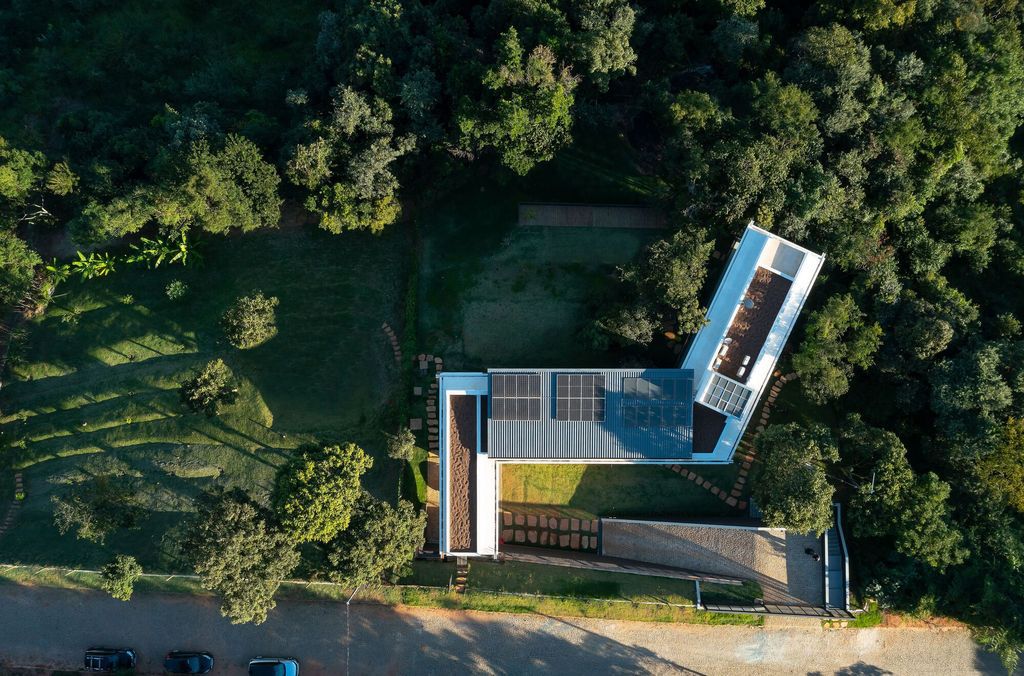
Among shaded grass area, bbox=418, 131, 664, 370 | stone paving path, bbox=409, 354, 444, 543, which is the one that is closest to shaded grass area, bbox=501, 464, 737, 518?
stone paving path, bbox=409, 354, 444, 543

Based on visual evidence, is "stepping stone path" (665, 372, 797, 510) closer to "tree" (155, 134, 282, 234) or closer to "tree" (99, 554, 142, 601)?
"tree" (155, 134, 282, 234)

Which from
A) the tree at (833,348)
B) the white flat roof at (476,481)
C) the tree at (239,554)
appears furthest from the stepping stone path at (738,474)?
the tree at (239,554)

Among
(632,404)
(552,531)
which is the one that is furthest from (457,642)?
(632,404)

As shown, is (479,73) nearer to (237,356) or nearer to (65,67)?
(237,356)

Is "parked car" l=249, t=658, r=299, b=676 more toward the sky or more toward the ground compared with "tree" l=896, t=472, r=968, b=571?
more toward the ground

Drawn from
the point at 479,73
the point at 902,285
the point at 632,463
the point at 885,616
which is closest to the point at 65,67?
the point at 479,73

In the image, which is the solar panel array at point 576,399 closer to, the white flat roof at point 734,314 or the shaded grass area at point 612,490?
the shaded grass area at point 612,490
